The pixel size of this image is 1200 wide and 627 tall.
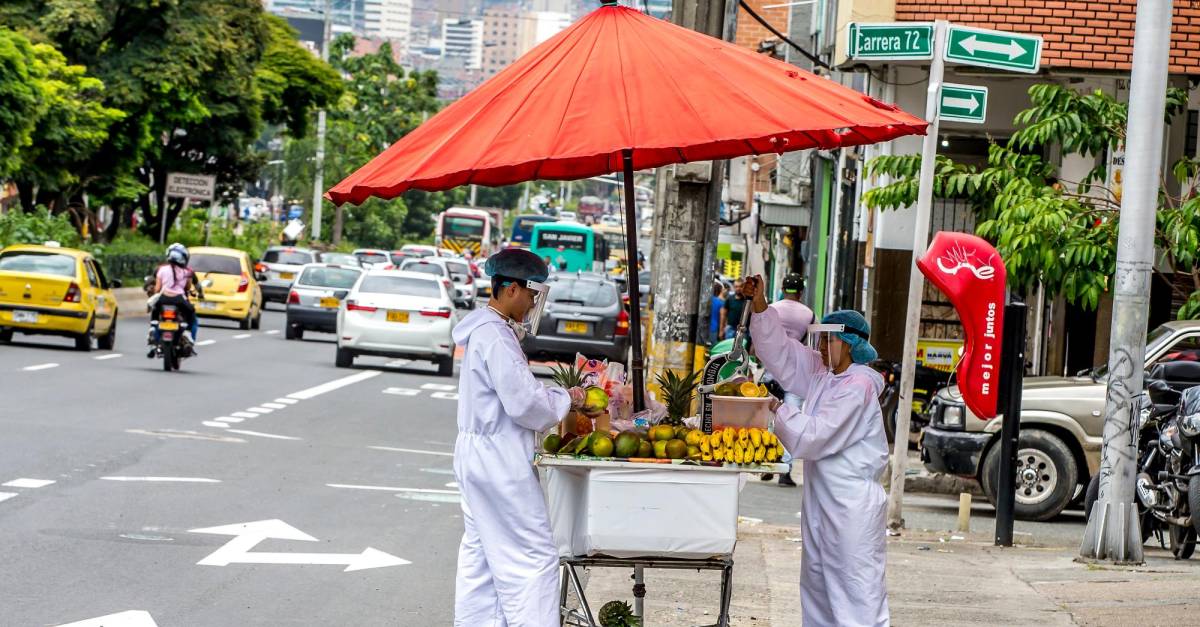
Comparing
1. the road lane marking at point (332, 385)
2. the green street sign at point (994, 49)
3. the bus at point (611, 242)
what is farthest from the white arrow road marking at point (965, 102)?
the bus at point (611, 242)

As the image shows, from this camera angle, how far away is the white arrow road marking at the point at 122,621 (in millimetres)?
7984

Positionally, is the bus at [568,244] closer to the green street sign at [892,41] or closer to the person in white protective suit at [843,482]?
the green street sign at [892,41]

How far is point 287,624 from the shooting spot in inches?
329

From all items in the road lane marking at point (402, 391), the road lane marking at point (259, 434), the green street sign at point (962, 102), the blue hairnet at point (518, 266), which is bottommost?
the road lane marking at point (402, 391)

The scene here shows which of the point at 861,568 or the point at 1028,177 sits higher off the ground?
the point at 1028,177

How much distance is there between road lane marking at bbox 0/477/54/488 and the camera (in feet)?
39.7

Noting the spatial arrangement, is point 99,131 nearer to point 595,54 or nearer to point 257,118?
point 257,118

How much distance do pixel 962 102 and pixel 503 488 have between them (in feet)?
22.5

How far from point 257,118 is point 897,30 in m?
41.2

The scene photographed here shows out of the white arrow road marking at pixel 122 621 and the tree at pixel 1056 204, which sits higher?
the tree at pixel 1056 204

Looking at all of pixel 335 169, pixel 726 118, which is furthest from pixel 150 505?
pixel 335 169

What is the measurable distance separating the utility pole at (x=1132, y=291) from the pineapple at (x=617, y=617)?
5.07 meters

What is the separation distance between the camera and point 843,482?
6.90 metres

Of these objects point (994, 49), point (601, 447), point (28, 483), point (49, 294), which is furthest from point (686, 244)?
point (49, 294)
